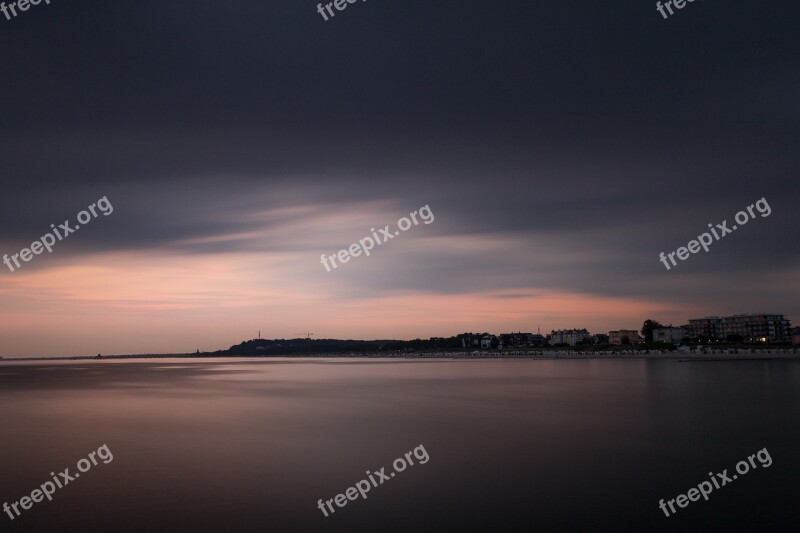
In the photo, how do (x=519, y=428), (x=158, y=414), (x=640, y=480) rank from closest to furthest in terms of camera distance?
(x=640, y=480) < (x=519, y=428) < (x=158, y=414)

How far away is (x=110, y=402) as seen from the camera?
41844 mm

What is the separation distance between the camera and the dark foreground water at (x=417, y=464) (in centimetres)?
1398

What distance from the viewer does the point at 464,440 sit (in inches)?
932

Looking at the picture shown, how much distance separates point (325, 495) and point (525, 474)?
5.60m

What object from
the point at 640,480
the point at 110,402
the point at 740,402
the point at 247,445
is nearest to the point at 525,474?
the point at 640,480

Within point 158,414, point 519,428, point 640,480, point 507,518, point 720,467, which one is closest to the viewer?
point 507,518

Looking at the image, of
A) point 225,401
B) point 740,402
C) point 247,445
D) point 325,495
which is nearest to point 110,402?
point 225,401

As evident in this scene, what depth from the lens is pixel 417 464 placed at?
19.4 meters

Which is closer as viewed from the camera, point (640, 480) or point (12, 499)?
point (12, 499)

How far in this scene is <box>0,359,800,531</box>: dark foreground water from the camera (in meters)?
14.0

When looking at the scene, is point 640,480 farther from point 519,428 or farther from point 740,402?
point 740,402

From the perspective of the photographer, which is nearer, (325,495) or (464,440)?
(325,495)

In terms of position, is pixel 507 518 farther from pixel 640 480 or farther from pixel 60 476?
pixel 60 476

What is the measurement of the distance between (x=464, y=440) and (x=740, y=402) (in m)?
19.3
